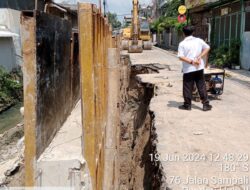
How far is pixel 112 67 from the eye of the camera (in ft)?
15.0

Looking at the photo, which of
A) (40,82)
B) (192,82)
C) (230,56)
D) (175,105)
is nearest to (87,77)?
(40,82)

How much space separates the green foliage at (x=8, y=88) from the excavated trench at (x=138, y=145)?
5.45 metres

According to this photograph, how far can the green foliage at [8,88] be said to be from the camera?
14.5 metres

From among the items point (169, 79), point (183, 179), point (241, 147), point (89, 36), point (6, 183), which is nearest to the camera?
point (89, 36)

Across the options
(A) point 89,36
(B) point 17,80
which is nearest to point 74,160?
(A) point 89,36

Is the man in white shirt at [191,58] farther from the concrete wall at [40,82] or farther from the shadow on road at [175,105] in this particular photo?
the concrete wall at [40,82]

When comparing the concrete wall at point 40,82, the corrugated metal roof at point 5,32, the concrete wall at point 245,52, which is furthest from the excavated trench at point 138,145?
the corrugated metal roof at point 5,32

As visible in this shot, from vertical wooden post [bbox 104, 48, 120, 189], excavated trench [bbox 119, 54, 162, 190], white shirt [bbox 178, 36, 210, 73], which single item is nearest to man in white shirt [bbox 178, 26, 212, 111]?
white shirt [bbox 178, 36, 210, 73]

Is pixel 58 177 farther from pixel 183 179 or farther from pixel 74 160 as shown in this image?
pixel 183 179

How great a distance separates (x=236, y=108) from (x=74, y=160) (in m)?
4.66

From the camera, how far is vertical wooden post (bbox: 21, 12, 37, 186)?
2.67m

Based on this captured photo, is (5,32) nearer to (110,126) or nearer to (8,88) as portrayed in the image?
(8,88)

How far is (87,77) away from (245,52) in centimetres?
1333

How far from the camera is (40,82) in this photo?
2.90 metres
